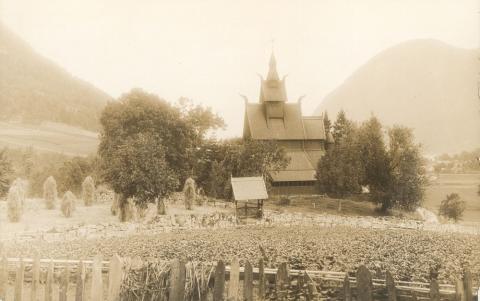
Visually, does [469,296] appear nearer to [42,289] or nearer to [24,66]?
[42,289]

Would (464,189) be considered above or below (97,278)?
above

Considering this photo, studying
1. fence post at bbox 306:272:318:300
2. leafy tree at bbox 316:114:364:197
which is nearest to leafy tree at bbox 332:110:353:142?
leafy tree at bbox 316:114:364:197

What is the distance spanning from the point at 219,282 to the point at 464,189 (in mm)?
14488

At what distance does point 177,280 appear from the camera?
638cm

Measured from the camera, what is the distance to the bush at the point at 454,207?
17641 mm

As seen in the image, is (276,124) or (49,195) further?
(276,124)

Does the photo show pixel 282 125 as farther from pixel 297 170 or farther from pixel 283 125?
pixel 297 170

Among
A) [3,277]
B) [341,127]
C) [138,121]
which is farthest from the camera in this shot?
[341,127]

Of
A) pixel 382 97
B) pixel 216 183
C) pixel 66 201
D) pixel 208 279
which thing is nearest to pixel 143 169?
pixel 66 201

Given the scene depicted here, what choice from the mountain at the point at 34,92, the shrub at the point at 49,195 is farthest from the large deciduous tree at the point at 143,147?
the shrub at the point at 49,195

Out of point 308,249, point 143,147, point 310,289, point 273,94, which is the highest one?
point 273,94

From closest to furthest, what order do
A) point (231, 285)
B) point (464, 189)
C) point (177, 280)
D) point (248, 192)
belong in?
point (231, 285) → point (177, 280) → point (464, 189) → point (248, 192)

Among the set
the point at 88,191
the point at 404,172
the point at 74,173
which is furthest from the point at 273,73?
the point at 88,191

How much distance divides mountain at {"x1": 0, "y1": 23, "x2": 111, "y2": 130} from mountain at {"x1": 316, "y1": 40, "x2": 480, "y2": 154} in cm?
1395
